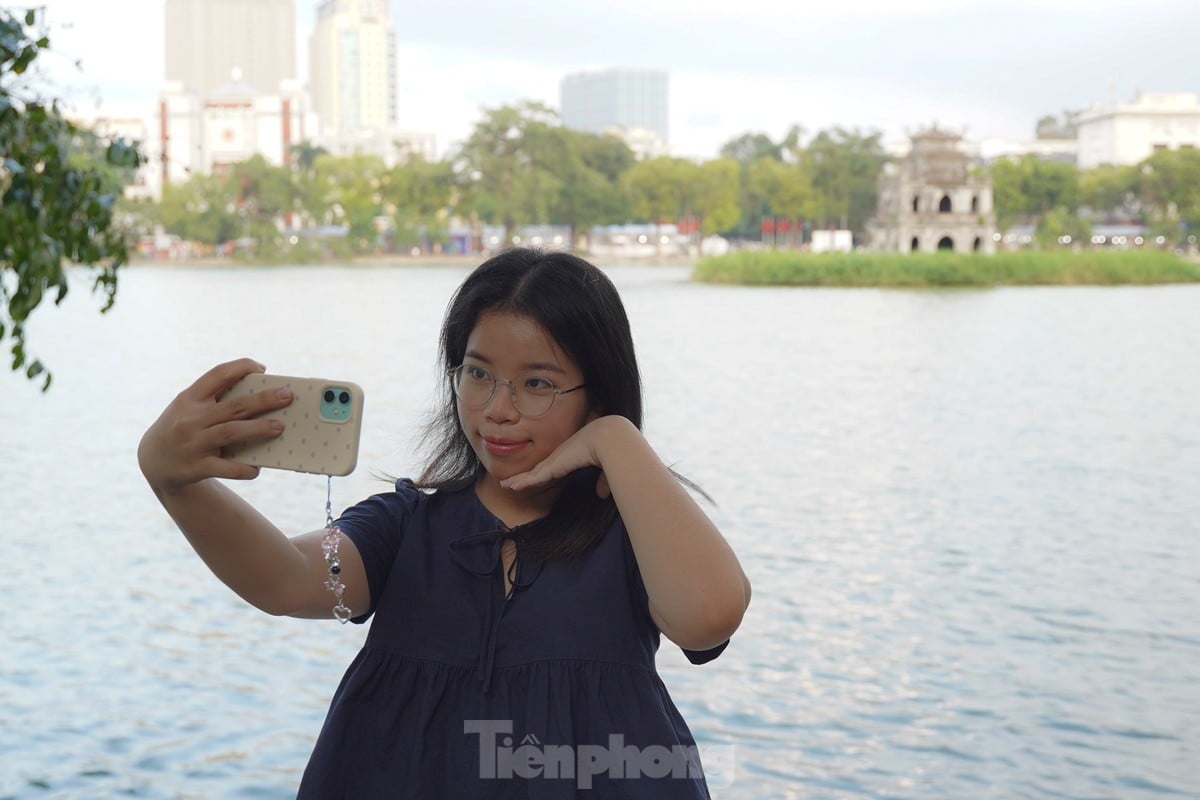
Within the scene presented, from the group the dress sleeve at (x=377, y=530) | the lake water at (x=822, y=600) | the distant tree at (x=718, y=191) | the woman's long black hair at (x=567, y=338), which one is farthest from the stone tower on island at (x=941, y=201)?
the dress sleeve at (x=377, y=530)

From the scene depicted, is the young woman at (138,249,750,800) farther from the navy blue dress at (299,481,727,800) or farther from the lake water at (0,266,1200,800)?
the lake water at (0,266,1200,800)

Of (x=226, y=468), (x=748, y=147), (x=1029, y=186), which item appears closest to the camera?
(x=226, y=468)

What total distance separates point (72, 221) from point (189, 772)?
2331 millimetres

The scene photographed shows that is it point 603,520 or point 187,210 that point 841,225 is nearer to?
point 187,210

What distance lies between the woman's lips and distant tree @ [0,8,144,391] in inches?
59.5

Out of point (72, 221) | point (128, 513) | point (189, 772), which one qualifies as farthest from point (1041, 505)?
point (72, 221)

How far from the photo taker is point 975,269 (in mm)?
45156

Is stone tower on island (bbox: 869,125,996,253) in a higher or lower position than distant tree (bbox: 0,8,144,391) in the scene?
higher

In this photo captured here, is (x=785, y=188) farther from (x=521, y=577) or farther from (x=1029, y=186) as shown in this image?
(x=521, y=577)

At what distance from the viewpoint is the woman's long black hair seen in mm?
1565

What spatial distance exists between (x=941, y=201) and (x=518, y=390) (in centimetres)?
5587

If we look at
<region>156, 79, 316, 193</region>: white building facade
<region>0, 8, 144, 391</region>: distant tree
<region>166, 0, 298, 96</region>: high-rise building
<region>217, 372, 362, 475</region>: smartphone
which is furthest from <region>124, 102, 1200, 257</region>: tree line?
<region>166, 0, 298, 96</region>: high-rise building

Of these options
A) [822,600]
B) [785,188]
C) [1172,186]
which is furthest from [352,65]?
[822,600]

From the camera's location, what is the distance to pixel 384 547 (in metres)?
1.58
